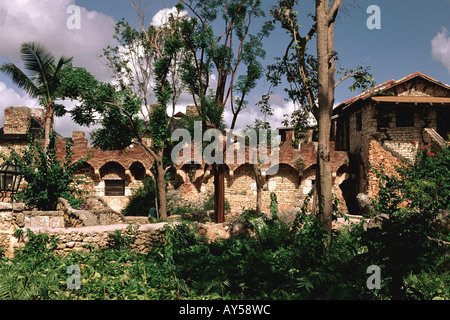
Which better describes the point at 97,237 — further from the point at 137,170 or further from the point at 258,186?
the point at 137,170

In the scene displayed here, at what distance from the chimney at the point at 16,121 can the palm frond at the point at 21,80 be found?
7.87m

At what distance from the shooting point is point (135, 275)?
5770mm

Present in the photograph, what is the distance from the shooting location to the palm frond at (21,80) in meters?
14.0

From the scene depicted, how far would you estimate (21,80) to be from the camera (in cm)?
1416

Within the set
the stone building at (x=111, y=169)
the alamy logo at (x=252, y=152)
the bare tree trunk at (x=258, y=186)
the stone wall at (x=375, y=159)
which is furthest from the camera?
the stone building at (x=111, y=169)

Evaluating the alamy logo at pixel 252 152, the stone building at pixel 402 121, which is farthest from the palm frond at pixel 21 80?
the stone building at pixel 402 121

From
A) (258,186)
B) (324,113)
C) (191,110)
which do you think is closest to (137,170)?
(191,110)

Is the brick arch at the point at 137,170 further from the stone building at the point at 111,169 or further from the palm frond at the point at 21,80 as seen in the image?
the palm frond at the point at 21,80

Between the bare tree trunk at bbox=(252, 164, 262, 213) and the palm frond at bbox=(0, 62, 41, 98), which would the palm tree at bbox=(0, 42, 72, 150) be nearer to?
the palm frond at bbox=(0, 62, 41, 98)

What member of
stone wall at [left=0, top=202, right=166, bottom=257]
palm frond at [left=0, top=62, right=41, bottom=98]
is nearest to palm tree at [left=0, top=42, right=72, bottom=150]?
palm frond at [left=0, top=62, right=41, bottom=98]

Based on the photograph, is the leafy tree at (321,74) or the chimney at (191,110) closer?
the leafy tree at (321,74)
